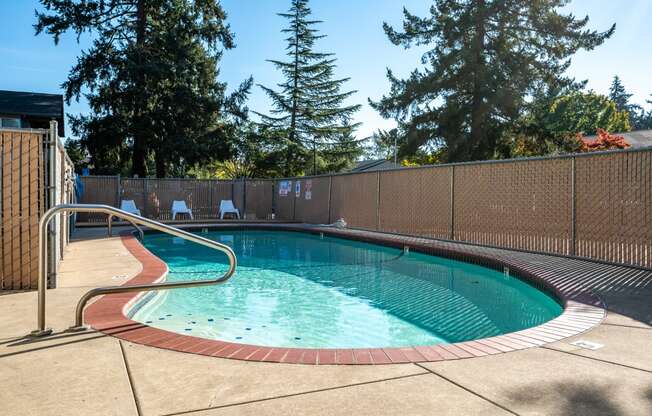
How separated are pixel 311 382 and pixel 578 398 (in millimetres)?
1357

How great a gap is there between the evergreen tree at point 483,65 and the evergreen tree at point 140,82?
33.0 feet

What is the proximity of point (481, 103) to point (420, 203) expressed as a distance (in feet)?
27.2

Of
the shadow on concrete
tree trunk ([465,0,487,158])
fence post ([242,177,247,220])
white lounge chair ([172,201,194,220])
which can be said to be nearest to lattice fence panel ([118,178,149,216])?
white lounge chair ([172,201,194,220])

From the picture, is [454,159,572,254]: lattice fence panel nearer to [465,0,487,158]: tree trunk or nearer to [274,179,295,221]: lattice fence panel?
[465,0,487,158]: tree trunk

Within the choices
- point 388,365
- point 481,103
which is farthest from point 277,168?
point 388,365

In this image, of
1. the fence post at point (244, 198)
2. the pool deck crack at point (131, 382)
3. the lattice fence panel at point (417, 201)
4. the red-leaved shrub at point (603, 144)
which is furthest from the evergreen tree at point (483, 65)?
the pool deck crack at point (131, 382)

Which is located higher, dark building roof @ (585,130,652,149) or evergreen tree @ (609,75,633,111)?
evergreen tree @ (609,75,633,111)

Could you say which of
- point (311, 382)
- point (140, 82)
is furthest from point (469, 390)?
point (140, 82)

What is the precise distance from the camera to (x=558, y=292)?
16.0ft

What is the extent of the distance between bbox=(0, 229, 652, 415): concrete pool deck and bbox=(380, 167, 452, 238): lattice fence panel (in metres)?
7.23

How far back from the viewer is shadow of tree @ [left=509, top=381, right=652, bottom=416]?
2.09 meters

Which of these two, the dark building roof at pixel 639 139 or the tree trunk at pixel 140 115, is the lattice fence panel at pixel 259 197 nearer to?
the tree trunk at pixel 140 115

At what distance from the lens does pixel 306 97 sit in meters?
28.1

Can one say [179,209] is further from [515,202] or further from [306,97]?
[306,97]
